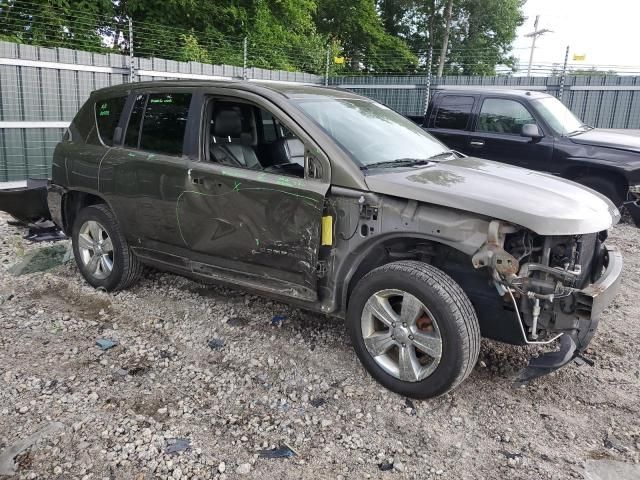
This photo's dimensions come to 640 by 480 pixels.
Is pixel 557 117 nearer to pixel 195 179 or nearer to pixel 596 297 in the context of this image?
pixel 596 297

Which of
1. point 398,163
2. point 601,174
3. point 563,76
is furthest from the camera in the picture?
point 563,76

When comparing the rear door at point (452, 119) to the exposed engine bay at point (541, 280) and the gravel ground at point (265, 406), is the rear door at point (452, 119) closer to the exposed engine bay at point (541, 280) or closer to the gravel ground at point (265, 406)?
the gravel ground at point (265, 406)

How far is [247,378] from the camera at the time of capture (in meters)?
3.59

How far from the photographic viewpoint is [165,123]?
4.45 metres

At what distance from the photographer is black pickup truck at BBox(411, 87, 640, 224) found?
7.51 meters

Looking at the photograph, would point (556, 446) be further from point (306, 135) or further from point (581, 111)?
point (581, 111)

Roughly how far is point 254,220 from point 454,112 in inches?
236

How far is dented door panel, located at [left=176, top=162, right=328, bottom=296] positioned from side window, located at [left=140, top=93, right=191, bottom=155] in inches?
15.4

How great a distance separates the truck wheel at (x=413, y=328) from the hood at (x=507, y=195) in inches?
17.9

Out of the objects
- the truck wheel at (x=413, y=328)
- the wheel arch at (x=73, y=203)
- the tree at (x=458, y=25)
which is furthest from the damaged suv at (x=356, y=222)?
the tree at (x=458, y=25)

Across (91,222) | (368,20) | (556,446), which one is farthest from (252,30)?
(556,446)

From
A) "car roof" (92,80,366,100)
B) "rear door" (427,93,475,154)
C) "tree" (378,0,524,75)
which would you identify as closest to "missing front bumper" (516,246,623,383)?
"car roof" (92,80,366,100)

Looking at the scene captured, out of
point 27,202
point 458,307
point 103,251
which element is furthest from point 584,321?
point 27,202

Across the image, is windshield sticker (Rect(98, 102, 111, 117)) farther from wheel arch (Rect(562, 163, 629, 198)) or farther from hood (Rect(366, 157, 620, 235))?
wheel arch (Rect(562, 163, 629, 198))
